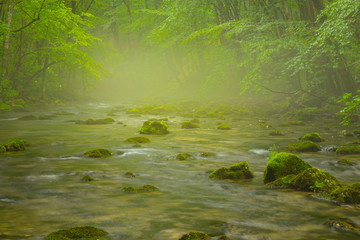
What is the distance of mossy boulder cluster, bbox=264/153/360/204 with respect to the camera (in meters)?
4.89

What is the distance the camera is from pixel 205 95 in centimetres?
3512

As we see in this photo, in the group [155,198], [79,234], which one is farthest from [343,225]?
[79,234]

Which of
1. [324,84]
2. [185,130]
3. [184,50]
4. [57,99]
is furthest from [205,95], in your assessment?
[185,130]

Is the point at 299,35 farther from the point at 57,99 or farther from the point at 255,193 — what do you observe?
the point at 57,99

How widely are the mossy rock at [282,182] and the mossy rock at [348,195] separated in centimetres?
86

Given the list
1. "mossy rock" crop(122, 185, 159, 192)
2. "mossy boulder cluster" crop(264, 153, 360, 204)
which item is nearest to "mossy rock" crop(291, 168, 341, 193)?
"mossy boulder cluster" crop(264, 153, 360, 204)

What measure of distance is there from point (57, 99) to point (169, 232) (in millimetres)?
26136

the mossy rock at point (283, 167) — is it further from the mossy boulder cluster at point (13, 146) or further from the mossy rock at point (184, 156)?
the mossy boulder cluster at point (13, 146)

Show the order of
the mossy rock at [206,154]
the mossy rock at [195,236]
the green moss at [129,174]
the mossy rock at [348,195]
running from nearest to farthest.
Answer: the mossy rock at [195,236] < the mossy rock at [348,195] < the green moss at [129,174] < the mossy rock at [206,154]

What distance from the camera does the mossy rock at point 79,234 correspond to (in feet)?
11.5

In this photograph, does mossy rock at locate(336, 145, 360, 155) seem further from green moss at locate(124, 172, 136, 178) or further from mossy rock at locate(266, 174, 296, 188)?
green moss at locate(124, 172, 136, 178)

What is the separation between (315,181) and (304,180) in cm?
19

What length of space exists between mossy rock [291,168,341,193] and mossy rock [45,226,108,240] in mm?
3482

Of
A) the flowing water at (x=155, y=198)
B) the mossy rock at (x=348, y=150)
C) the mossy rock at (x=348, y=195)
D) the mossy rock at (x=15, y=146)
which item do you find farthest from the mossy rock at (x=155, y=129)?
the mossy rock at (x=348, y=195)
